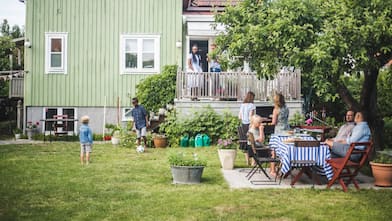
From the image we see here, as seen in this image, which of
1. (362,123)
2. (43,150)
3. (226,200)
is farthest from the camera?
(43,150)

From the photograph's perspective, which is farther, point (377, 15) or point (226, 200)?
point (377, 15)

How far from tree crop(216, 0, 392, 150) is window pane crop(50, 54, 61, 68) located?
39.1 ft

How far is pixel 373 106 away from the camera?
1324cm

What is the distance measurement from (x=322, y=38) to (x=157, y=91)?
1109 cm

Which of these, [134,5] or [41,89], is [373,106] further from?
[41,89]

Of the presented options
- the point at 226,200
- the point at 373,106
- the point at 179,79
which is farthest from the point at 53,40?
the point at 226,200

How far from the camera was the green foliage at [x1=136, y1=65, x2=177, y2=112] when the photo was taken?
20.1 meters

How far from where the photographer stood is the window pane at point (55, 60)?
71.4ft

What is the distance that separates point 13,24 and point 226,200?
194ft

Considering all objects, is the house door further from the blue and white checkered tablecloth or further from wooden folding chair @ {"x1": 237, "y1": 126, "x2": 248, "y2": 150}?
the blue and white checkered tablecloth

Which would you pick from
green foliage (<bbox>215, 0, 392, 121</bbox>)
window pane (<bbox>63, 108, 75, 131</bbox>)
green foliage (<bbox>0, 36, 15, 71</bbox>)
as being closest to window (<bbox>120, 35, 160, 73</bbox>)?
window pane (<bbox>63, 108, 75, 131</bbox>)

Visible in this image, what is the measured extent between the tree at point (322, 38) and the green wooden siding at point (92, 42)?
10256mm

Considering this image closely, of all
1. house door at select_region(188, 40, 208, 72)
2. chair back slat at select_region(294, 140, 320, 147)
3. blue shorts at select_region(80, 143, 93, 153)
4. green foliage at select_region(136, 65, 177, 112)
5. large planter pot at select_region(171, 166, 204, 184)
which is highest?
house door at select_region(188, 40, 208, 72)

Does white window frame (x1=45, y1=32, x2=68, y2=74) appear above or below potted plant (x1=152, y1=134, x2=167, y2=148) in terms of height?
above
